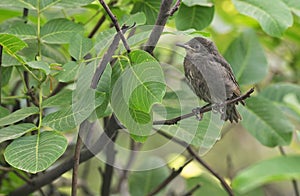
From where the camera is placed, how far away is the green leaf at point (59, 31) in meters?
1.12

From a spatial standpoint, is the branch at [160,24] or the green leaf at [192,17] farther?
the green leaf at [192,17]

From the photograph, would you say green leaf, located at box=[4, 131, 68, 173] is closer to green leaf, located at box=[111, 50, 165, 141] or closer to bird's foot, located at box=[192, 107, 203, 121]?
green leaf, located at box=[111, 50, 165, 141]

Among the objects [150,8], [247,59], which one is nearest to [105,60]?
[150,8]

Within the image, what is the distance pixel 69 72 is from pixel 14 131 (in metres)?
0.14

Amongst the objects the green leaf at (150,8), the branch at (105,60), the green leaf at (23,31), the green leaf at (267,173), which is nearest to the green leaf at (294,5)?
the green leaf at (150,8)

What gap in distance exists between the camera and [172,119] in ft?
3.37

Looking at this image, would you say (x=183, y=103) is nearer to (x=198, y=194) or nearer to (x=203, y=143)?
(x=203, y=143)

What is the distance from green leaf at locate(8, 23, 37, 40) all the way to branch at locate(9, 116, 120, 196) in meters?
0.23

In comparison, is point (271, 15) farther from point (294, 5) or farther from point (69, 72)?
point (69, 72)

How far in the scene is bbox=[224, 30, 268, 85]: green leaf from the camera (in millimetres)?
1431

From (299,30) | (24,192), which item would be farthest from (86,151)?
(299,30)

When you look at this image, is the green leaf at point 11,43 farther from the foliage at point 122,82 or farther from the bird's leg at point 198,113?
the bird's leg at point 198,113

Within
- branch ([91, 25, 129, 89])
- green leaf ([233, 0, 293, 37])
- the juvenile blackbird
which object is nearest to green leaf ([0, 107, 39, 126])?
branch ([91, 25, 129, 89])

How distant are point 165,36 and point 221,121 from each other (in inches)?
8.1
